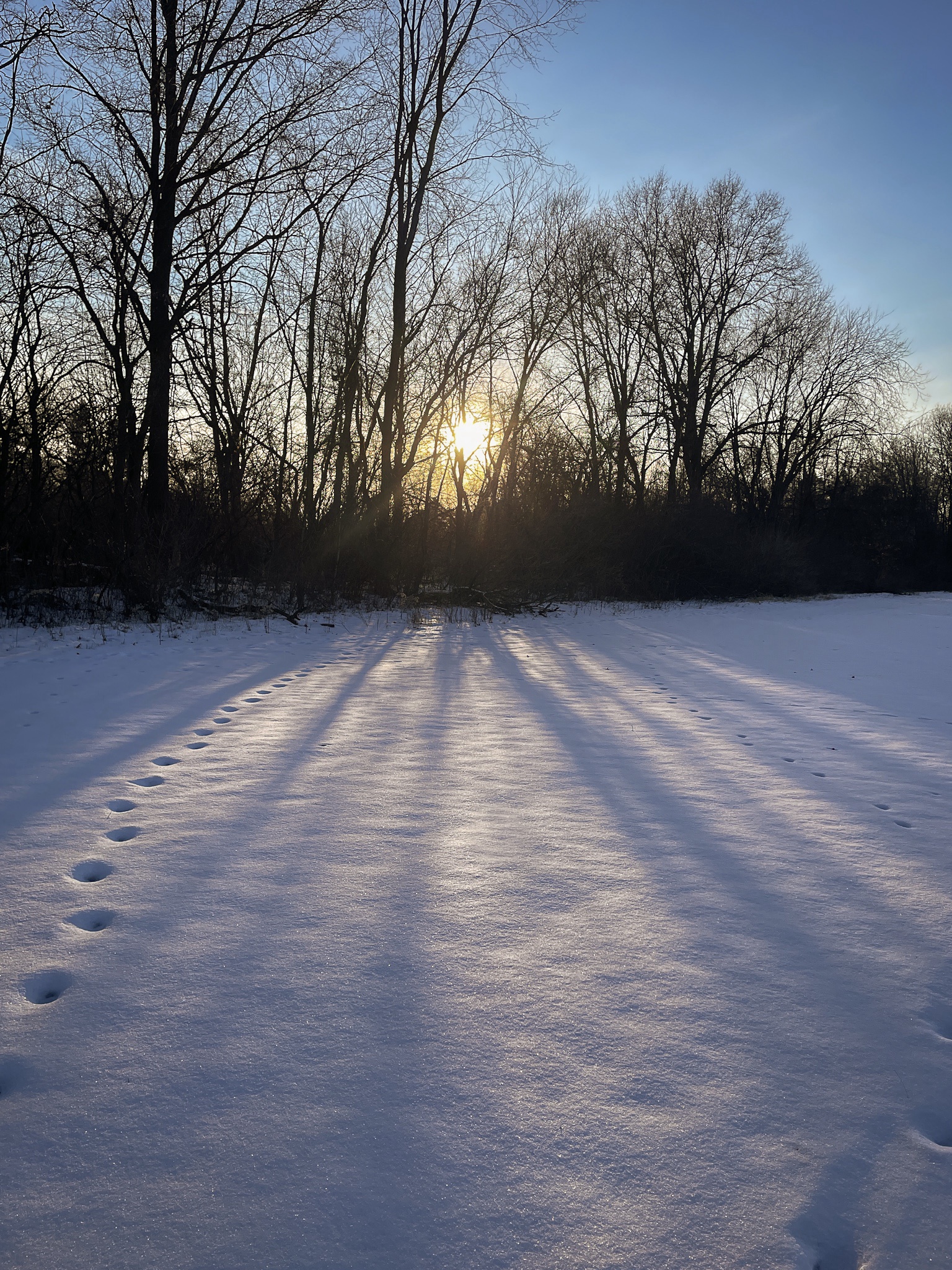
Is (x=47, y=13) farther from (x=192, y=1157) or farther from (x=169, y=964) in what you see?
(x=192, y=1157)

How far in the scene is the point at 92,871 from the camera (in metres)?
2.48

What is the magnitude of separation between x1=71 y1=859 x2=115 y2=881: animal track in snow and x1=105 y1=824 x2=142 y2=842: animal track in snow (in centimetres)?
20

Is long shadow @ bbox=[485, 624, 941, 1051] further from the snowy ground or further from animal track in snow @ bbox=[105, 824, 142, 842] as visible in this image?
animal track in snow @ bbox=[105, 824, 142, 842]

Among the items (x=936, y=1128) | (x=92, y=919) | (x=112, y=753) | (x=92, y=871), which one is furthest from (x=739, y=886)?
(x=112, y=753)

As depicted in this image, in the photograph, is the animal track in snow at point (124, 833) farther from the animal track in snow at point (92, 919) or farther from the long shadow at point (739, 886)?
the long shadow at point (739, 886)

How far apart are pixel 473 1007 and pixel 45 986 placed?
1.08m

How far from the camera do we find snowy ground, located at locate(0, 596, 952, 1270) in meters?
1.18

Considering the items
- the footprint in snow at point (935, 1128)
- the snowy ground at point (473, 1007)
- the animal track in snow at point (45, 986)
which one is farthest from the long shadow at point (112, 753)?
the footprint in snow at point (935, 1128)

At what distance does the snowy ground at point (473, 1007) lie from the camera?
1.18m

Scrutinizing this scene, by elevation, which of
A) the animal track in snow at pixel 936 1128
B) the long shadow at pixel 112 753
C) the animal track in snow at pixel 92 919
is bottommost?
the animal track in snow at pixel 936 1128

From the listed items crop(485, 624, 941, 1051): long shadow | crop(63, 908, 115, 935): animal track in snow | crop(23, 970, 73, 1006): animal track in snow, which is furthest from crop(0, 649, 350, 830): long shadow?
crop(485, 624, 941, 1051): long shadow

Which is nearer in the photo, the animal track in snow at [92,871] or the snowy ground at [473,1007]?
the snowy ground at [473,1007]

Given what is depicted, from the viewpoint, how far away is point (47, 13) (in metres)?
7.84

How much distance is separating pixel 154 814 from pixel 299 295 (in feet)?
43.6
